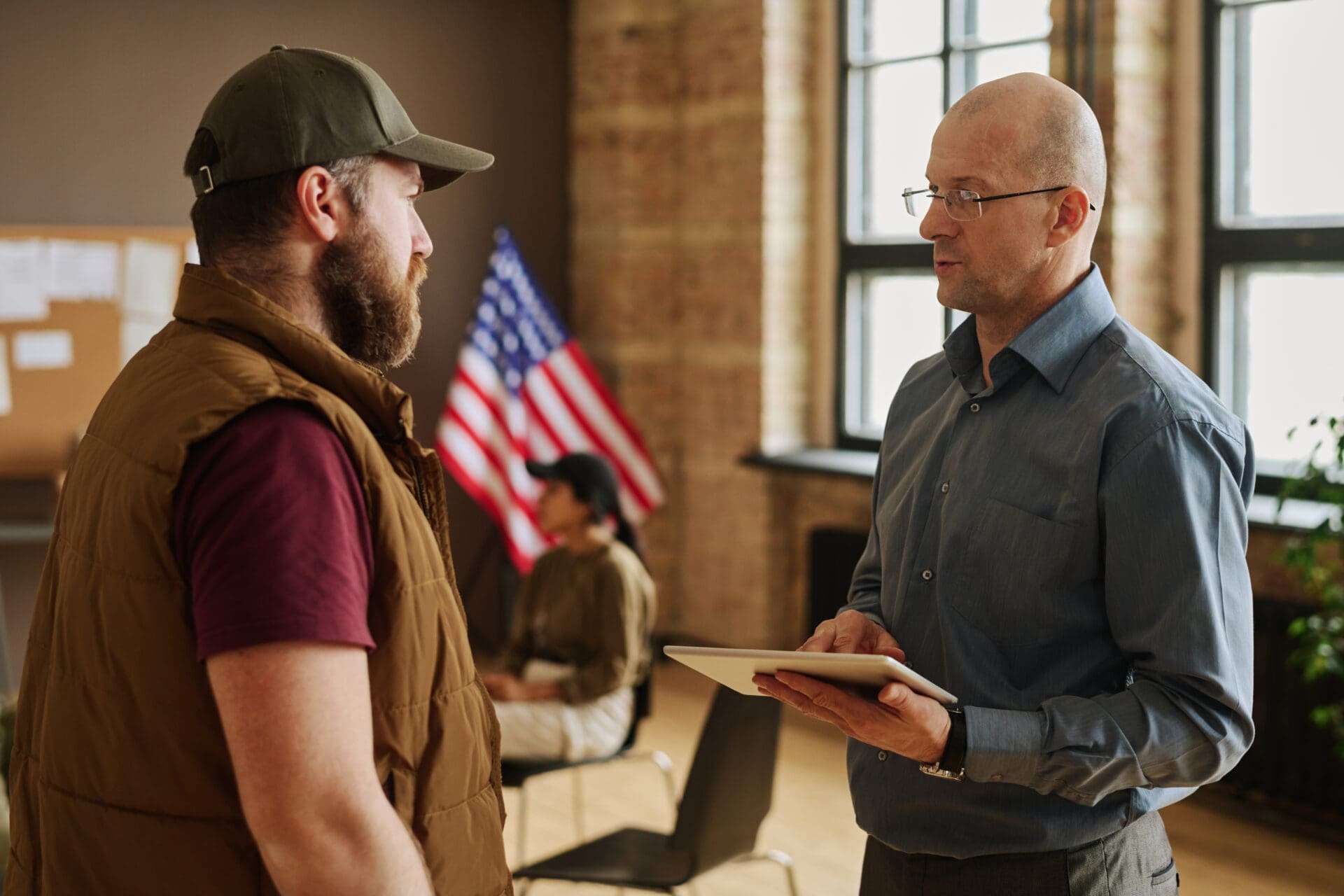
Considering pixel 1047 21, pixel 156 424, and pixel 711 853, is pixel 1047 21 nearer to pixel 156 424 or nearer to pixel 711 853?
pixel 711 853

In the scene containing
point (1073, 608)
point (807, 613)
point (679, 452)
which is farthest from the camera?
point (679, 452)

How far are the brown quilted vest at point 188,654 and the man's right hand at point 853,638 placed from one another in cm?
63

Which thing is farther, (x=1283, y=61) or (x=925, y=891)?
(x=1283, y=61)

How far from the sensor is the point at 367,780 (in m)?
1.20

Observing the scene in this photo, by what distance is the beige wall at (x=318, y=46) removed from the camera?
17.3 feet

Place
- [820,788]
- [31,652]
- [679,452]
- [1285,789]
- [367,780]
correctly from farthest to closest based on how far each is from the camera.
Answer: [679,452] → [820,788] → [1285,789] → [31,652] → [367,780]

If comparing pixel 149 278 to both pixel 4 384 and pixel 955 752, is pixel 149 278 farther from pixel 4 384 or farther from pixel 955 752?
pixel 955 752

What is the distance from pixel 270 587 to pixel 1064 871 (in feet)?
3.45

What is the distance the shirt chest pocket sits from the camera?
165 centimetres

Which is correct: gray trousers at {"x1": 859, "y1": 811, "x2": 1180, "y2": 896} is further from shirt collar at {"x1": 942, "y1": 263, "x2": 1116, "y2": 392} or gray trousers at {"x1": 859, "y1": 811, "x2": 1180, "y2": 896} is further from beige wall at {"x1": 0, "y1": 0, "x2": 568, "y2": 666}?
beige wall at {"x1": 0, "y1": 0, "x2": 568, "y2": 666}

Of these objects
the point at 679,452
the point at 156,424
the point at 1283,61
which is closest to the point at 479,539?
the point at 679,452

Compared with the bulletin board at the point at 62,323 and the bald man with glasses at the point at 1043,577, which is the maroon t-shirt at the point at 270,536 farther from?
the bulletin board at the point at 62,323

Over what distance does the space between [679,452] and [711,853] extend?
11.6 feet

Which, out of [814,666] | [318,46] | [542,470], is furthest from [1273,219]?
[318,46]
